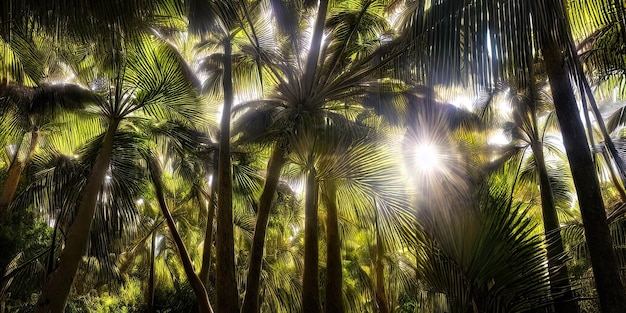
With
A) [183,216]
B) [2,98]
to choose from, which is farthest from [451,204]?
[183,216]

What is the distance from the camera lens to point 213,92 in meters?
10.3

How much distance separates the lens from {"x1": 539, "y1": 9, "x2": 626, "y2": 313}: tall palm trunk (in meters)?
3.10

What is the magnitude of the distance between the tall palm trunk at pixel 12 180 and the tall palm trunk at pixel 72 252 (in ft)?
10.2

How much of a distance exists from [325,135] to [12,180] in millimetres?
7072

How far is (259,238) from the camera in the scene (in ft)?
22.8

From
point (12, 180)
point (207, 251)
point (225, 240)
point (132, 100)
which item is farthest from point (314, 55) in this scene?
point (12, 180)

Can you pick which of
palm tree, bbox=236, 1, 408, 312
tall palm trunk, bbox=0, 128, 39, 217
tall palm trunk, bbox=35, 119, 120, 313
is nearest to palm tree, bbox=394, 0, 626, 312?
palm tree, bbox=236, 1, 408, 312

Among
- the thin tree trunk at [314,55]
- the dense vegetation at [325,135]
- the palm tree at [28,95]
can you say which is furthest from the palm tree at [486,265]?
the palm tree at [28,95]

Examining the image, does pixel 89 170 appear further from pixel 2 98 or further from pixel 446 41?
pixel 446 41

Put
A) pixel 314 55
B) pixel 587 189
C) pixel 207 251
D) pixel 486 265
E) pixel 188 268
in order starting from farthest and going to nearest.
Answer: pixel 207 251 < pixel 188 268 < pixel 314 55 < pixel 587 189 < pixel 486 265

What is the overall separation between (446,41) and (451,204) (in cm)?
122

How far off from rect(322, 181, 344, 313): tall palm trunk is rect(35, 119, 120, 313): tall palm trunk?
12.7 feet

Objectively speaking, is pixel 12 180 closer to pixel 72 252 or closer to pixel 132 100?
pixel 132 100

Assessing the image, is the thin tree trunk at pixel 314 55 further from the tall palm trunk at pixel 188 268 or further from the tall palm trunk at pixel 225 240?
the tall palm trunk at pixel 188 268
